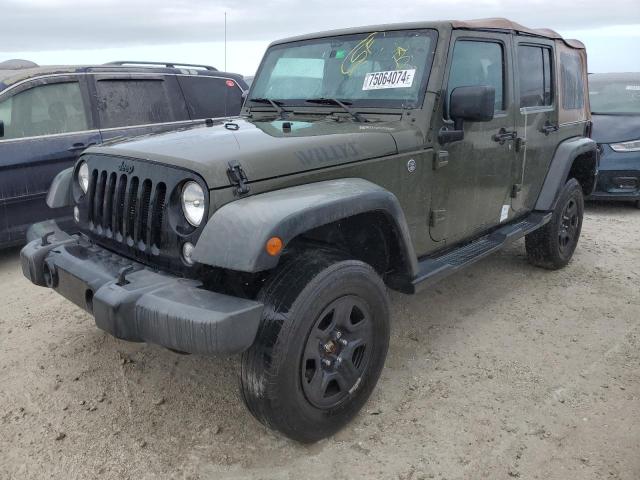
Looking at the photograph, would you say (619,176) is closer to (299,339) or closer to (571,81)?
(571,81)

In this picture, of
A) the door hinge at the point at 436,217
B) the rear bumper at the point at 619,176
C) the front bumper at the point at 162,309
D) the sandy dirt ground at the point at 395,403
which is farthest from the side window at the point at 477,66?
the rear bumper at the point at 619,176

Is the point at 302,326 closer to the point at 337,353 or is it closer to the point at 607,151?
the point at 337,353

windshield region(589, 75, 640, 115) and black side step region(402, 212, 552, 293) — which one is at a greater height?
windshield region(589, 75, 640, 115)

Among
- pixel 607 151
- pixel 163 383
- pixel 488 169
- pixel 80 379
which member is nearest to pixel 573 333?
pixel 488 169

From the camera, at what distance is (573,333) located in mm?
3680

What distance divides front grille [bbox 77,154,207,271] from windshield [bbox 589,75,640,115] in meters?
7.26

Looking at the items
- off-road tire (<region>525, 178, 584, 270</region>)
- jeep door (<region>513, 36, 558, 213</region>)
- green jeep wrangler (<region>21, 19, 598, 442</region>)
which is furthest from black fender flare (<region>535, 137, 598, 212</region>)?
green jeep wrangler (<region>21, 19, 598, 442</region>)

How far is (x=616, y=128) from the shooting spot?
288 inches

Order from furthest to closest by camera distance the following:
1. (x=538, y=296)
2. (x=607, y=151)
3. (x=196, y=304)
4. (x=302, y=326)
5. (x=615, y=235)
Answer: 1. (x=607, y=151)
2. (x=615, y=235)
3. (x=538, y=296)
4. (x=302, y=326)
5. (x=196, y=304)

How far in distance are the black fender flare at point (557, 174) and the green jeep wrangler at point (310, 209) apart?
19.3 inches

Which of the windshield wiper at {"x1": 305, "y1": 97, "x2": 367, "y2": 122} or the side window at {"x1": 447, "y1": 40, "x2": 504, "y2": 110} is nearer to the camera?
the windshield wiper at {"x1": 305, "y1": 97, "x2": 367, "y2": 122}

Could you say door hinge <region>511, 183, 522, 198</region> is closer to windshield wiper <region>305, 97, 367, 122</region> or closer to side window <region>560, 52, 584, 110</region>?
side window <region>560, 52, 584, 110</region>

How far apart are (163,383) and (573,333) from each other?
260 centimetres

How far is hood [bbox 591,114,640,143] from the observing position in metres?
7.13
